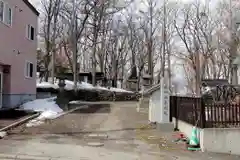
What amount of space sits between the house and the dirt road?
257 inches

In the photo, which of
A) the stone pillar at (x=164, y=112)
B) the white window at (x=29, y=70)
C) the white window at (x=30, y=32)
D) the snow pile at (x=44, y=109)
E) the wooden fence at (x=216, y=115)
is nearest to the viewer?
the wooden fence at (x=216, y=115)

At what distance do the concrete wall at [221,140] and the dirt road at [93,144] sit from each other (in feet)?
1.10

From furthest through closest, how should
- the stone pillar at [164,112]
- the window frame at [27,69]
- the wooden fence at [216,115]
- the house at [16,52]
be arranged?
1. the window frame at [27,69]
2. the house at [16,52]
3. the stone pillar at [164,112]
4. the wooden fence at [216,115]

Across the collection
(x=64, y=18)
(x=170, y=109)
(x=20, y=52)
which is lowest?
(x=170, y=109)

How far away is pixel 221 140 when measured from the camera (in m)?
9.27

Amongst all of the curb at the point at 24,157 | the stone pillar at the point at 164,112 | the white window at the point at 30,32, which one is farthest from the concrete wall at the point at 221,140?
the white window at the point at 30,32

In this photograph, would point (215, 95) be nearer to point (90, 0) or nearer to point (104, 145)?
point (104, 145)

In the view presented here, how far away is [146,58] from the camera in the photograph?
5144 centimetres

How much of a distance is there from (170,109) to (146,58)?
38027 mm

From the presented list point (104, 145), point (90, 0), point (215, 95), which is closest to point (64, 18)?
point (90, 0)

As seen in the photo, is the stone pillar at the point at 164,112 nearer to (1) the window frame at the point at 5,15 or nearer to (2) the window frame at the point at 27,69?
(1) the window frame at the point at 5,15

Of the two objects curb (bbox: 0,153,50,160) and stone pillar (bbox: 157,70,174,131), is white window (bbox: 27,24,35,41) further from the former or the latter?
curb (bbox: 0,153,50,160)

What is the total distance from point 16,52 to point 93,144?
1206cm

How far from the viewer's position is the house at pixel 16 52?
17.8 meters
